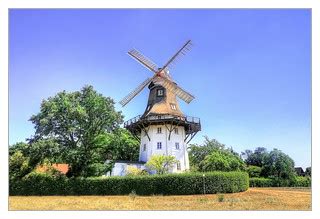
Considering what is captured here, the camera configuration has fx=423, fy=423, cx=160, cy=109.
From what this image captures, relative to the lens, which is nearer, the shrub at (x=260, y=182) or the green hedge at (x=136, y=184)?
the green hedge at (x=136, y=184)

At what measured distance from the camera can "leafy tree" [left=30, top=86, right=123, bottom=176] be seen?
1092 inches

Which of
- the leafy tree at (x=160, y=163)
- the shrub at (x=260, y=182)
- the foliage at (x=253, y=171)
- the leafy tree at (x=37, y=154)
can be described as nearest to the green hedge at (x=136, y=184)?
the leafy tree at (x=37, y=154)

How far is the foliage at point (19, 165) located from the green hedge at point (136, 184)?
46 cm

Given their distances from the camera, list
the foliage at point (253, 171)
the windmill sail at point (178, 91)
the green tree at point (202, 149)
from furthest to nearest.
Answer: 1. the foliage at point (253, 171)
2. the green tree at point (202, 149)
3. the windmill sail at point (178, 91)

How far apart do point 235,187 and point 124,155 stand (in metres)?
13.3

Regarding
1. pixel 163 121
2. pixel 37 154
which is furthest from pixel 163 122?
pixel 37 154

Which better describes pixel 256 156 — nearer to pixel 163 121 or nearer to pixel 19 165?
pixel 163 121

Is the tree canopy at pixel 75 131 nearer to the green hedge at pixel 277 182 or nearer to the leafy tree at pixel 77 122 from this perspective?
the leafy tree at pixel 77 122

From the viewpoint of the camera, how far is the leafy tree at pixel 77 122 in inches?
1092

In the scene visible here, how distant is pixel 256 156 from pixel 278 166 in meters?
5.06

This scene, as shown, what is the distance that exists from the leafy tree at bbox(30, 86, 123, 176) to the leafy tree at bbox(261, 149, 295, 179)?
24407 mm

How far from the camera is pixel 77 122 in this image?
28.3 metres

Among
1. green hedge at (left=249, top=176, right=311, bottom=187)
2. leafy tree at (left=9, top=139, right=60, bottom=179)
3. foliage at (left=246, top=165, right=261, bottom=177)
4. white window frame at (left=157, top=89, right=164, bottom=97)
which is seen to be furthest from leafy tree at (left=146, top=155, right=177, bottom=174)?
foliage at (left=246, top=165, right=261, bottom=177)
